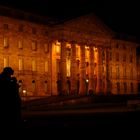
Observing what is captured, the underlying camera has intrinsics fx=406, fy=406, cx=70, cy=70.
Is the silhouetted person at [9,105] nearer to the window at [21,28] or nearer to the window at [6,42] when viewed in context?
the window at [6,42]

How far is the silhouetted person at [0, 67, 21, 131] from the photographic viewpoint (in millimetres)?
9102

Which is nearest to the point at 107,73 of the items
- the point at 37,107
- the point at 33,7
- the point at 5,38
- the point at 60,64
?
the point at 60,64

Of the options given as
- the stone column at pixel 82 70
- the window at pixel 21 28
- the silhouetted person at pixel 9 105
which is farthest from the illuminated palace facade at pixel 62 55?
the silhouetted person at pixel 9 105

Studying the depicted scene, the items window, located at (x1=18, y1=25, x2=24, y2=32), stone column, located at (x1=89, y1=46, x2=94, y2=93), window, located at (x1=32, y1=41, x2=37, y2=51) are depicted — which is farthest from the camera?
stone column, located at (x1=89, y1=46, x2=94, y2=93)

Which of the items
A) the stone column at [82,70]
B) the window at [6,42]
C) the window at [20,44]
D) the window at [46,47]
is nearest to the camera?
the window at [6,42]

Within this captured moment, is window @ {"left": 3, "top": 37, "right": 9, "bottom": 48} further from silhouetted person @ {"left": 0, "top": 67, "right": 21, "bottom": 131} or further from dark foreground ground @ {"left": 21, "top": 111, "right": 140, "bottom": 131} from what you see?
silhouetted person @ {"left": 0, "top": 67, "right": 21, "bottom": 131}

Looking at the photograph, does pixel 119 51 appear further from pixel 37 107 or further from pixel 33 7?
pixel 37 107

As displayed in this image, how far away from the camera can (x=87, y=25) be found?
74812 mm

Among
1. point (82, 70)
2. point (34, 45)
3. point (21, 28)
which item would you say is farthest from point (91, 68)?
point (21, 28)

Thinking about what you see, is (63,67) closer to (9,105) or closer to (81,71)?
(81,71)

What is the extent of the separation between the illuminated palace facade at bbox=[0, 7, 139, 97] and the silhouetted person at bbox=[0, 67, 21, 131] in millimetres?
52438

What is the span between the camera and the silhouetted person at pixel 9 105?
9.10 metres

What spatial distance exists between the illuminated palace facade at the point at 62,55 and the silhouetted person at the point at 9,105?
52438 millimetres

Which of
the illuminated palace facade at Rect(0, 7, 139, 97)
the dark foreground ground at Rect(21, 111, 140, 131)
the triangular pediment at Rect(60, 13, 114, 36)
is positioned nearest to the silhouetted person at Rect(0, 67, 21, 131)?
the dark foreground ground at Rect(21, 111, 140, 131)
